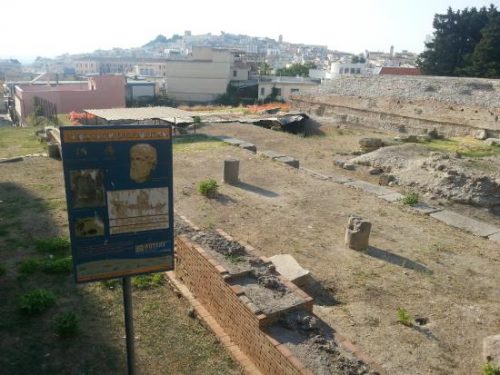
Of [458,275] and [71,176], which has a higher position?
[71,176]

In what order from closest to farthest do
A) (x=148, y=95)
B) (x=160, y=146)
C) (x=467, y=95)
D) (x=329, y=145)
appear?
(x=160, y=146)
(x=329, y=145)
(x=467, y=95)
(x=148, y=95)

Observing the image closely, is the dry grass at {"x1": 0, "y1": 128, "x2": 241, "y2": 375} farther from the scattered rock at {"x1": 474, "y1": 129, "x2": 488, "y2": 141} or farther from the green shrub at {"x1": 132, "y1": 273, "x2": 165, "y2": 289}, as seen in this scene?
the scattered rock at {"x1": 474, "y1": 129, "x2": 488, "y2": 141}

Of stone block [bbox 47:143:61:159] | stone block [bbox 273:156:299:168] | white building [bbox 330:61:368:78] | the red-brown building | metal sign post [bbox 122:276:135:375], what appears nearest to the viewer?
metal sign post [bbox 122:276:135:375]

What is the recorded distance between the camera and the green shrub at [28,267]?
612cm

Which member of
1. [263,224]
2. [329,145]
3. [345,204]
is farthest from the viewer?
[329,145]

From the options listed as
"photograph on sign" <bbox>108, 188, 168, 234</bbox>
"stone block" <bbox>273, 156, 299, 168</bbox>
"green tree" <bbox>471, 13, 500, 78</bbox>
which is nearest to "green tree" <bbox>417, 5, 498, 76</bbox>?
"green tree" <bbox>471, 13, 500, 78</bbox>

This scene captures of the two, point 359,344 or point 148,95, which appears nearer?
point 359,344

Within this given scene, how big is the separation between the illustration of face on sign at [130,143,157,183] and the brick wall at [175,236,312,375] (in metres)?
1.99

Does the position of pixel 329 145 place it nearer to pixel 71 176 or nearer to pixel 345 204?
pixel 345 204

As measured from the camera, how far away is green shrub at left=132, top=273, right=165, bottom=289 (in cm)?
593

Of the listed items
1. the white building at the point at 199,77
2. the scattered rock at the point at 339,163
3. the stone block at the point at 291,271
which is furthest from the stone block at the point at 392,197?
the white building at the point at 199,77

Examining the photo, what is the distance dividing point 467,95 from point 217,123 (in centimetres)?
1378

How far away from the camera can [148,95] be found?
1999 inches

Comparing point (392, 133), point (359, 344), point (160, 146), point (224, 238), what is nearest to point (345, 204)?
point (224, 238)
